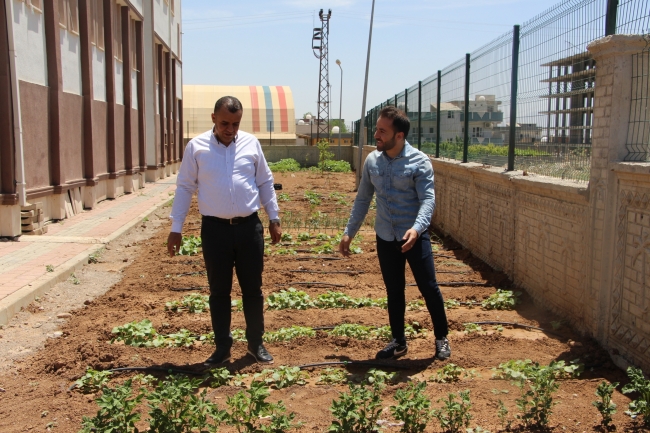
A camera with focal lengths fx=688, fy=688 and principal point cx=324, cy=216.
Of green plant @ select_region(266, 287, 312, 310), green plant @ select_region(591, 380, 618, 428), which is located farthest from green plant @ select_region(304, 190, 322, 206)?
green plant @ select_region(591, 380, 618, 428)

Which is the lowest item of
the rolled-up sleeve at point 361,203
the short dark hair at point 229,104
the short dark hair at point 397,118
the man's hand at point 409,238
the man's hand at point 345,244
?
the man's hand at point 345,244

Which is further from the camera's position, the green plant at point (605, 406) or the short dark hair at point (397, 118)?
the short dark hair at point (397, 118)

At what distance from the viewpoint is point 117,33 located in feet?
65.6

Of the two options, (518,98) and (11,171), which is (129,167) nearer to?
(11,171)

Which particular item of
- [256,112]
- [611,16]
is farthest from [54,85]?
[256,112]

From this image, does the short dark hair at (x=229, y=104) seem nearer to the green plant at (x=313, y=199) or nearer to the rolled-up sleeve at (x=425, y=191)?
the rolled-up sleeve at (x=425, y=191)

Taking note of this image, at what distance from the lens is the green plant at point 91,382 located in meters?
4.61

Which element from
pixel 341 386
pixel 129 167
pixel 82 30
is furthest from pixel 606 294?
pixel 129 167

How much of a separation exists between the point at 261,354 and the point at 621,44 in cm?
350

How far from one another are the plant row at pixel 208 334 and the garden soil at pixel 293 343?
11cm

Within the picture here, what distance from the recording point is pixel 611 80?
17.1 feet

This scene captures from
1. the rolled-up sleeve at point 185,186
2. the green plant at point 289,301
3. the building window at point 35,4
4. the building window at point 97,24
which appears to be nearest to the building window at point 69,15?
the building window at point 97,24

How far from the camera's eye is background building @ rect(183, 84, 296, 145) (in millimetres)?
49938

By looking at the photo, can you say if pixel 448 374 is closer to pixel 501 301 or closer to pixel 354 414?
pixel 354 414
